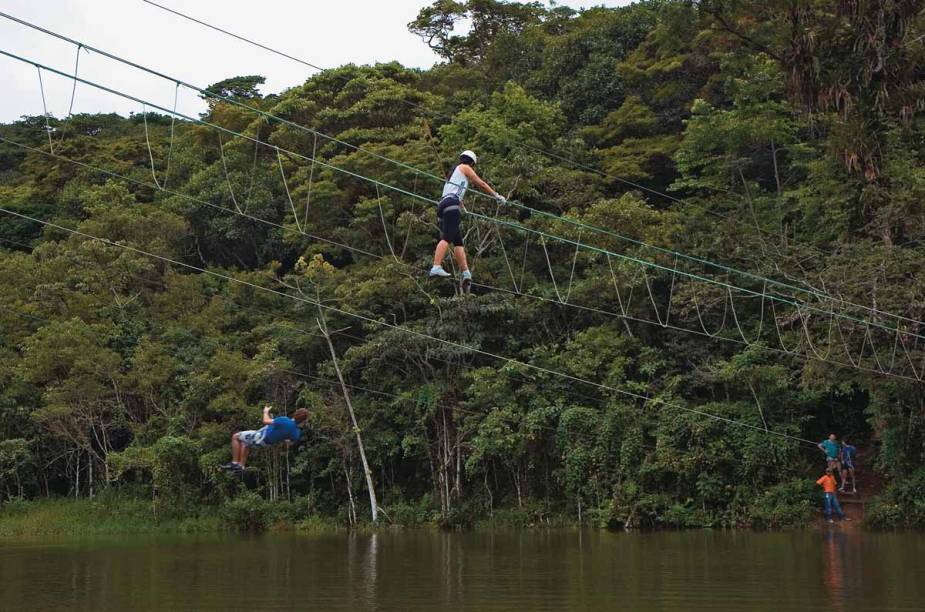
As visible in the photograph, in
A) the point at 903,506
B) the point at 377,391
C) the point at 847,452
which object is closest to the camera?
the point at 903,506

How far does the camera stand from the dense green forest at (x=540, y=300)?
24.5 m

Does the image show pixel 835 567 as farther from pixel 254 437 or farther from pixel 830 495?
pixel 830 495

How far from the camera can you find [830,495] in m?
25.5

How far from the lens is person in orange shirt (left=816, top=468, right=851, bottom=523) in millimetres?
25328

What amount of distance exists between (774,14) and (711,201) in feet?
26.5

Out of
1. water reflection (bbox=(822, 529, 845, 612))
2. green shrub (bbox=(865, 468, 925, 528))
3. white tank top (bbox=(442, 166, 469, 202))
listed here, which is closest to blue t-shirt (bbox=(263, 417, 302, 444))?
white tank top (bbox=(442, 166, 469, 202))

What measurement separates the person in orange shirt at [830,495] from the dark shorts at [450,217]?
1474 cm

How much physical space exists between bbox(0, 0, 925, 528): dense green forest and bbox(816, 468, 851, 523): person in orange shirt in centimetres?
88

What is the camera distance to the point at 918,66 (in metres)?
22.6

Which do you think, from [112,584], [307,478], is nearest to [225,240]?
[307,478]

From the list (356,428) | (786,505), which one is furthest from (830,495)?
(356,428)

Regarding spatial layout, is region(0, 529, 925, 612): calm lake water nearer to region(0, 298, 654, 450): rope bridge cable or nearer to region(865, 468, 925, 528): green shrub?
region(865, 468, 925, 528): green shrub

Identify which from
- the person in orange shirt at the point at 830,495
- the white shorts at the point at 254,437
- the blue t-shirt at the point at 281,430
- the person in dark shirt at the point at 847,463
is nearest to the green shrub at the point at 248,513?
the person in orange shirt at the point at 830,495

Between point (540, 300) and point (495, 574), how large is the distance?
13270mm
